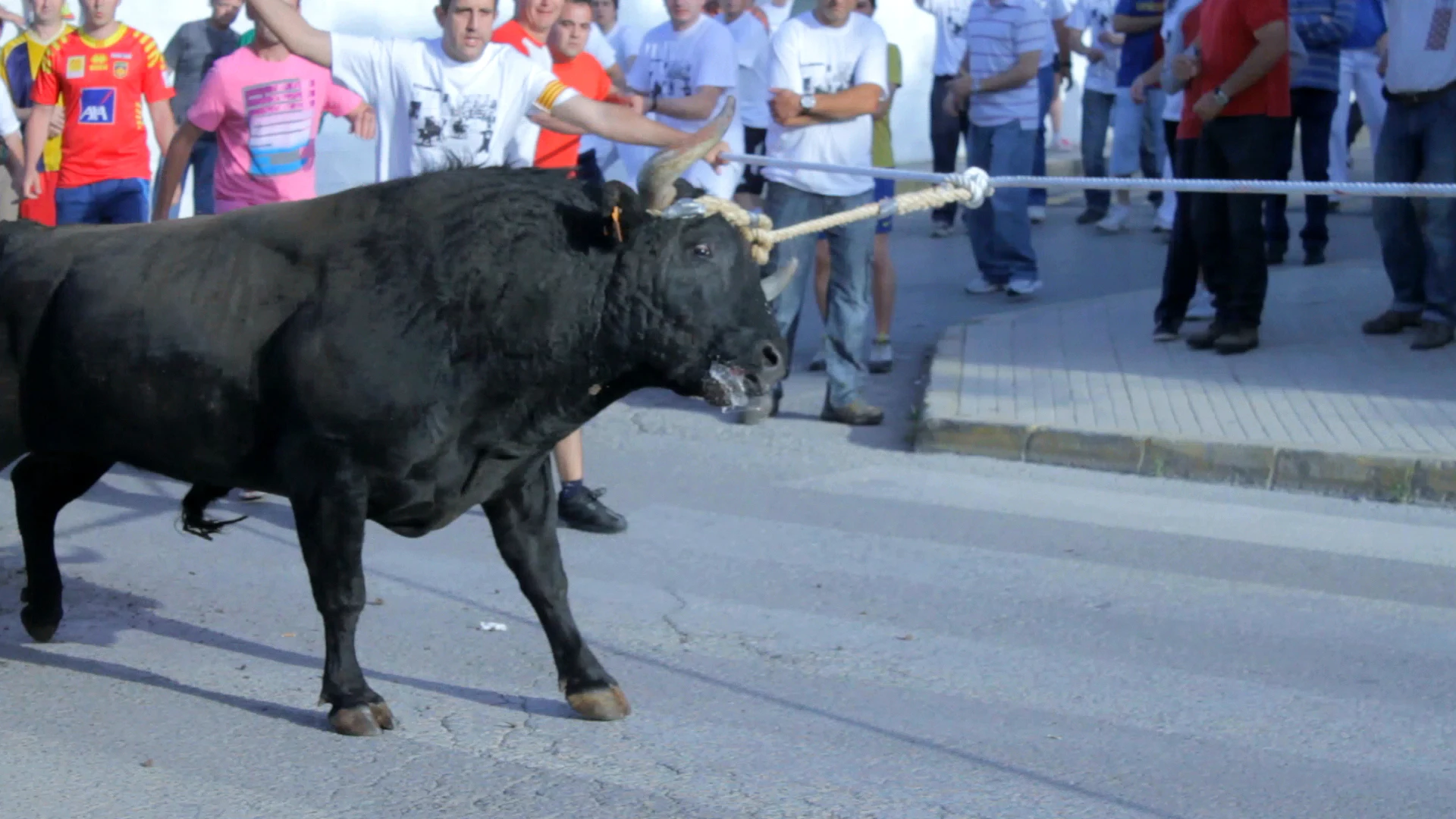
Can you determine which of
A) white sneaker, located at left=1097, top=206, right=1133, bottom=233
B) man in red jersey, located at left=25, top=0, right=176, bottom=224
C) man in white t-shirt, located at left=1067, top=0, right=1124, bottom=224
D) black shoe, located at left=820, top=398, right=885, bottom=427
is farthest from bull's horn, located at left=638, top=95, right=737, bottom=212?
man in white t-shirt, located at left=1067, top=0, right=1124, bottom=224

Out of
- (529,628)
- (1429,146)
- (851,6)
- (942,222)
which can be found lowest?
(942,222)

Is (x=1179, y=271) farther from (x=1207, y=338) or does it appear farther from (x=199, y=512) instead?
(x=199, y=512)

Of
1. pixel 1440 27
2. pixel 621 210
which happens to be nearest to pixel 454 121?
pixel 621 210

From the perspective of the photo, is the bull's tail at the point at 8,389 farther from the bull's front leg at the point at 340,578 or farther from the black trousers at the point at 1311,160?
the black trousers at the point at 1311,160

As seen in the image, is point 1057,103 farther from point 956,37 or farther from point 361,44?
point 361,44

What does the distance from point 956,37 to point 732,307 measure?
38.2ft

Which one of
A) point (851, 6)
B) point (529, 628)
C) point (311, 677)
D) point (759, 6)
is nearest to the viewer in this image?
point (311, 677)

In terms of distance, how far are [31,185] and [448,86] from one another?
3347 millimetres

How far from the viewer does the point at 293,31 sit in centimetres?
630

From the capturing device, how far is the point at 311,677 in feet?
17.0

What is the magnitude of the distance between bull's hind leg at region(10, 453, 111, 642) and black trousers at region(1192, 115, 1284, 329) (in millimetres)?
6109

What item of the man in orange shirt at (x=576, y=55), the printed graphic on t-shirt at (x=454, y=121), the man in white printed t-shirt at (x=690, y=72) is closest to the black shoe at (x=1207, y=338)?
the man in white printed t-shirt at (x=690, y=72)

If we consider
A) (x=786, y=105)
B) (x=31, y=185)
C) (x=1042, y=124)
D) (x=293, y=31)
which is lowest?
(x=1042, y=124)

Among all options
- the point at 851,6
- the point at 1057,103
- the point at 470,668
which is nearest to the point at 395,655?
the point at 470,668
